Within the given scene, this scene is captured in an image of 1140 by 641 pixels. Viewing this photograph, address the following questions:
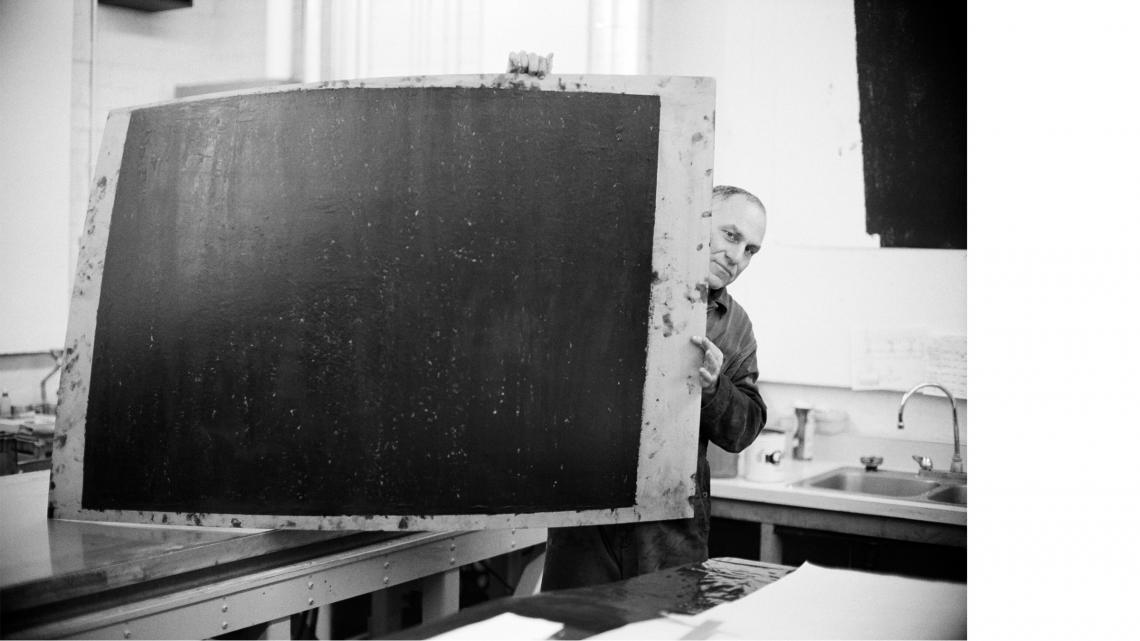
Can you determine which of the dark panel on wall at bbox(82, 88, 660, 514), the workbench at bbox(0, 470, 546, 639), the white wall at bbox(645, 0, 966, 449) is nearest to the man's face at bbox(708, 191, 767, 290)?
the dark panel on wall at bbox(82, 88, 660, 514)

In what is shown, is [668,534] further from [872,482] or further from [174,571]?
[872,482]

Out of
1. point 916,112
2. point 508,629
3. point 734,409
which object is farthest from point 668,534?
point 916,112

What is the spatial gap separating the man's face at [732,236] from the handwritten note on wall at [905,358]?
919 millimetres

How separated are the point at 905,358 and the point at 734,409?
121 centimetres

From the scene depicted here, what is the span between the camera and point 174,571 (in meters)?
1.17

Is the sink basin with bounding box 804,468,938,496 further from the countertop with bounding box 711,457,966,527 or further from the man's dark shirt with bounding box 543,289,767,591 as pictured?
the man's dark shirt with bounding box 543,289,767,591

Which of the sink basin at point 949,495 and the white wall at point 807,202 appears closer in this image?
the sink basin at point 949,495

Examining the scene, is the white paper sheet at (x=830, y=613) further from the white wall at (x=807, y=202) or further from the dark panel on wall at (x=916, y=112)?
the white wall at (x=807, y=202)

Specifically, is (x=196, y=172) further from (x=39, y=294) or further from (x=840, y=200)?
(x=840, y=200)

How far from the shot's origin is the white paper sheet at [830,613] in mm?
1020

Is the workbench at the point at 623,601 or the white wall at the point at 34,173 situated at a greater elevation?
the white wall at the point at 34,173

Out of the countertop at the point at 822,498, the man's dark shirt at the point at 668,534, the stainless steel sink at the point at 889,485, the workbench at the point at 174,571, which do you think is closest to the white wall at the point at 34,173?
the workbench at the point at 174,571
